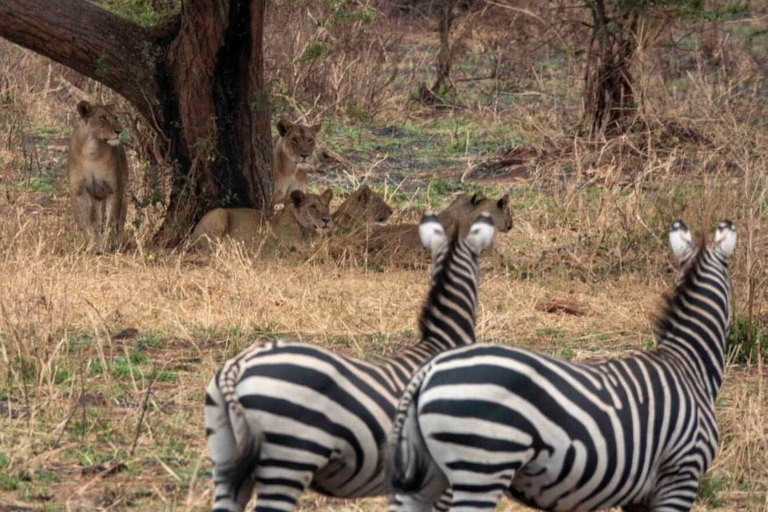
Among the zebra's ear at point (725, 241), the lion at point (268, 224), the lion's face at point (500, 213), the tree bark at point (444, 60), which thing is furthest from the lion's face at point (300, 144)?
the zebra's ear at point (725, 241)

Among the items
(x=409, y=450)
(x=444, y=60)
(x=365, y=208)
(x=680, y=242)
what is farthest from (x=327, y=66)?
(x=409, y=450)

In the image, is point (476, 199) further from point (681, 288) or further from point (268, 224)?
point (681, 288)

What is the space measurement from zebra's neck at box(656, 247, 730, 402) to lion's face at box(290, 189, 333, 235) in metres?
5.83

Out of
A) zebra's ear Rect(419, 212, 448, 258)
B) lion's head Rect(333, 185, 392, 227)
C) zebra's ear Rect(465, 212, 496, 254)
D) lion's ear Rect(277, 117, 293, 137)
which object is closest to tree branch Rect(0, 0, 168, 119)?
lion's head Rect(333, 185, 392, 227)

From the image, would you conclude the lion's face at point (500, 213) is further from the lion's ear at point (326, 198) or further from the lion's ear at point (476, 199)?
the lion's ear at point (326, 198)

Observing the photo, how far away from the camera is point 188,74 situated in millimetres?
9859

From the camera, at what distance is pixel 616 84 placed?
510 inches

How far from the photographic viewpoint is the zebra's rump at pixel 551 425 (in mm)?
3602

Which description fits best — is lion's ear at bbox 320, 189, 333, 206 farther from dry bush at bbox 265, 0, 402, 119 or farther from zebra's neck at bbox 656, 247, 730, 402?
zebra's neck at bbox 656, 247, 730, 402

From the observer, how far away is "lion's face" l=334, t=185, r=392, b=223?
34.7ft

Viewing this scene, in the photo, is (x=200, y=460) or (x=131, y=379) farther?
(x=131, y=379)

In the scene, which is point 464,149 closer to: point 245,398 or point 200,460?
point 200,460

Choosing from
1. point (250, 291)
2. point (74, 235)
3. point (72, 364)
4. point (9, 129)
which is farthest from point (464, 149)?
point (72, 364)

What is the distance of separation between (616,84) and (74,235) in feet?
17.8
